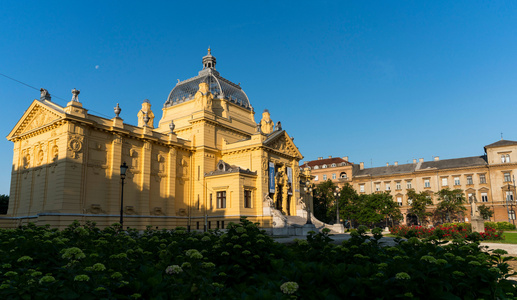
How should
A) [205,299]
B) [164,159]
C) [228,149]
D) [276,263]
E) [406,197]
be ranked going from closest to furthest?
1. [205,299]
2. [276,263]
3. [164,159]
4. [228,149]
5. [406,197]

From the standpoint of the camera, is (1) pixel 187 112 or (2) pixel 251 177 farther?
(1) pixel 187 112

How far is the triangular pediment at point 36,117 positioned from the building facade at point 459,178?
41.6 metres

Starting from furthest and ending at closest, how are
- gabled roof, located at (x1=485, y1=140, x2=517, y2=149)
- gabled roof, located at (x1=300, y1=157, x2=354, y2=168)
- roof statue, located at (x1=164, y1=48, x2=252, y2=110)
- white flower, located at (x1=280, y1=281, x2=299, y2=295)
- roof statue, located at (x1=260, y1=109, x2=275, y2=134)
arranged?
gabled roof, located at (x1=300, y1=157, x2=354, y2=168), gabled roof, located at (x1=485, y1=140, x2=517, y2=149), roof statue, located at (x1=260, y1=109, x2=275, y2=134), roof statue, located at (x1=164, y1=48, x2=252, y2=110), white flower, located at (x1=280, y1=281, x2=299, y2=295)

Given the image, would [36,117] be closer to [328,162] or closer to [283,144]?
[283,144]

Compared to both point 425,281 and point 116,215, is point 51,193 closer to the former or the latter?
point 116,215

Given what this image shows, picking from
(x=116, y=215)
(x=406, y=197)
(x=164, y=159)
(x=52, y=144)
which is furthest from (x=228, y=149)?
(x=406, y=197)

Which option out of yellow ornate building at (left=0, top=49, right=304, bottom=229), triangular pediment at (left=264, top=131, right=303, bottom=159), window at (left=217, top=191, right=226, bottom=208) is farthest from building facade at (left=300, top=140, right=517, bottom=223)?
window at (left=217, top=191, right=226, bottom=208)

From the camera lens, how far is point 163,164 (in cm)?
3947

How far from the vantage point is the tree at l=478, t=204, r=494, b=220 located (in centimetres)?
6681

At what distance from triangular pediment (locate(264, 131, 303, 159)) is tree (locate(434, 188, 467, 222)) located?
1447 inches

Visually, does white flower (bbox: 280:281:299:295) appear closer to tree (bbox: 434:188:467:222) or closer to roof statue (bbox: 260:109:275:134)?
roof statue (bbox: 260:109:275:134)

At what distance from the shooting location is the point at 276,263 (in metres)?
7.34

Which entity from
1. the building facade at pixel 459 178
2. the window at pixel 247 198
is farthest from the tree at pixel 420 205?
the window at pixel 247 198

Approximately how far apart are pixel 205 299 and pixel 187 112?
4288 centimetres
